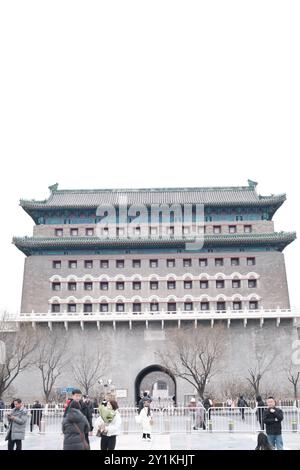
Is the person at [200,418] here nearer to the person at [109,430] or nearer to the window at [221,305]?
the person at [109,430]

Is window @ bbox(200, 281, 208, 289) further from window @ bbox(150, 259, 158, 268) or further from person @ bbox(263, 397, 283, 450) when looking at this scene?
person @ bbox(263, 397, 283, 450)

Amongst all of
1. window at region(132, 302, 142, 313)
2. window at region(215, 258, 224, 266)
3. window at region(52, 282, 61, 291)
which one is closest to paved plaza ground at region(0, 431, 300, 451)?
window at region(132, 302, 142, 313)

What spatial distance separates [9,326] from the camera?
40.8 metres

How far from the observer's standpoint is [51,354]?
39719 mm

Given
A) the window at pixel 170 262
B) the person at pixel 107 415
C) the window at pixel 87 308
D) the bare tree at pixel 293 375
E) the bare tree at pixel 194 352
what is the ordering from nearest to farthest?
the person at pixel 107 415
the bare tree at pixel 194 352
the bare tree at pixel 293 375
the window at pixel 87 308
the window at pixel 170 262

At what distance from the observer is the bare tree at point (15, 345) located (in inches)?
1465

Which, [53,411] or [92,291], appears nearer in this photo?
[53,411]

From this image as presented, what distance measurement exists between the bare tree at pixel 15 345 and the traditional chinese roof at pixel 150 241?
7.03 metres

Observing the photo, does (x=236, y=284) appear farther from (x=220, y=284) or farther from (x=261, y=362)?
(x=261, y=362)

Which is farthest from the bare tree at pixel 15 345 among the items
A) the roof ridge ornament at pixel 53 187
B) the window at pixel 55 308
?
the roof ridge ornament at pixel 53 187

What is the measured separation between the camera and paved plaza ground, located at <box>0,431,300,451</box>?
14.5 meters
